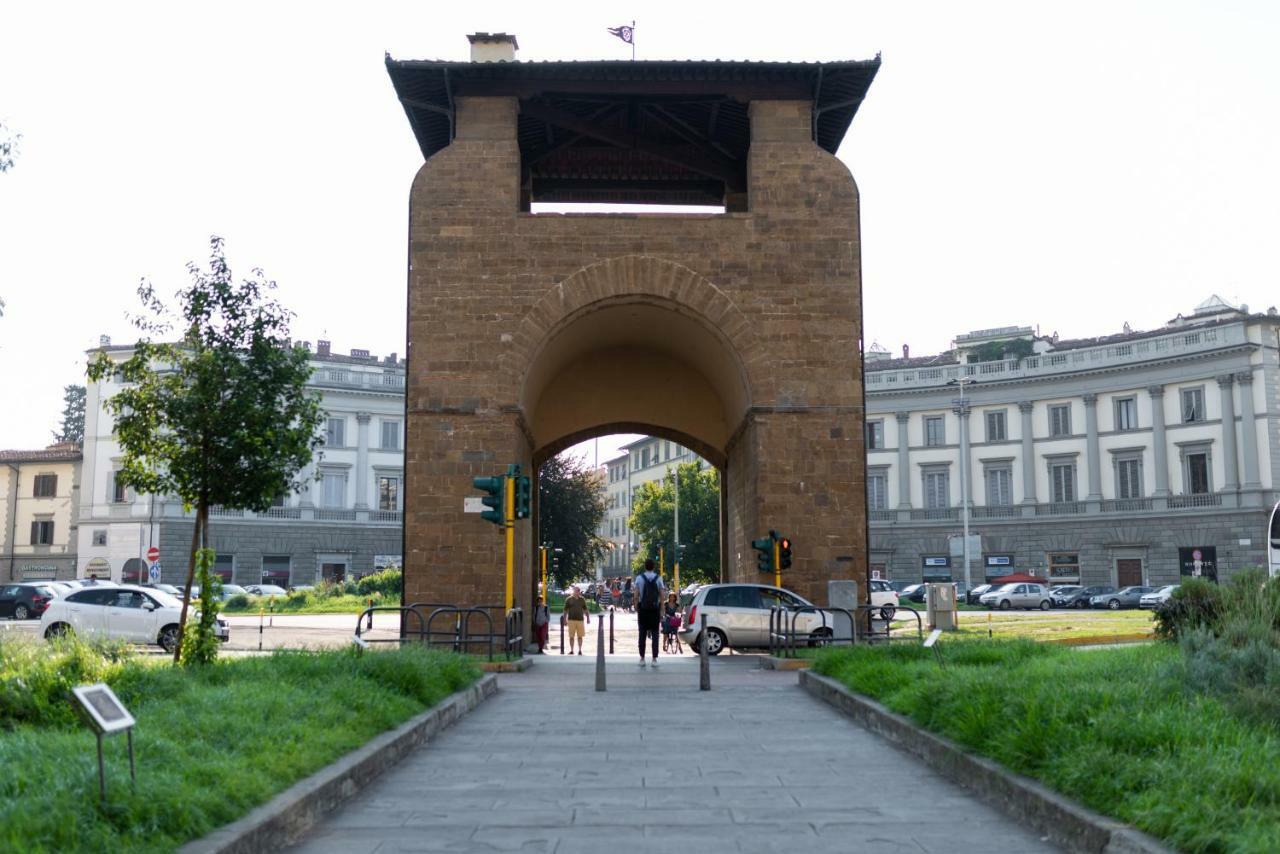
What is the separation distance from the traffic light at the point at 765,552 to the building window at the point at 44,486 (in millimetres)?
59214

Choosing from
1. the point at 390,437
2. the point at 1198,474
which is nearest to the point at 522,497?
the point at 1198,474

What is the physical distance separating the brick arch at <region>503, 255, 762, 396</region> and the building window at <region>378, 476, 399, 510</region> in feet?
157

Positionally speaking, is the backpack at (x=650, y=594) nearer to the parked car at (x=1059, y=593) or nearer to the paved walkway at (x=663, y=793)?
the paved walkway at (x=663, y=793)

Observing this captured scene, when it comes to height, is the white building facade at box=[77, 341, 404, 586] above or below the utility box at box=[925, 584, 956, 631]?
above

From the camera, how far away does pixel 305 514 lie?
64.9m

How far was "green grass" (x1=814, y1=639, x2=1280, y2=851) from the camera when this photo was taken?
17.6ft

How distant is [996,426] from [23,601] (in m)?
45.7

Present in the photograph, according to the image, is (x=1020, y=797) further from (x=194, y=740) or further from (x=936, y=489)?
(x=936, y=489)

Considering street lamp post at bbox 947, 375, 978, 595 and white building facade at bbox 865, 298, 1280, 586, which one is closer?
white building facade at bbox 865, 298, 1280, 586

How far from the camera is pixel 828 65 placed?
73.3 feet

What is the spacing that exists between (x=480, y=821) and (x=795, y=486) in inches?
602

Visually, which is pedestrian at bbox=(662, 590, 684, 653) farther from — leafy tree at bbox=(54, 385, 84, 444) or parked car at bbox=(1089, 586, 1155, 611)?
leafy tree at bbox=(54, 385, 84, 444)

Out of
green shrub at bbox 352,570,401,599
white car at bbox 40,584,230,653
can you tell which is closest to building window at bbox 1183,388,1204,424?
green shrub at bbox 352,570,401,599

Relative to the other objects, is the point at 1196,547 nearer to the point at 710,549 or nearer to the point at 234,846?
the point at 710,549
